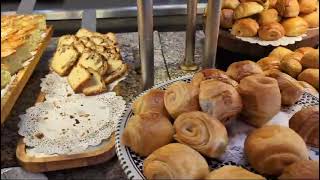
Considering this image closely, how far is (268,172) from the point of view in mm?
437

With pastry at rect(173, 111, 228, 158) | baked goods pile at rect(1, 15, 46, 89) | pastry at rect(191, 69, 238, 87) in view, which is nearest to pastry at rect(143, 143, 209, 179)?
pastry at rect(173, 111, 228, 158)

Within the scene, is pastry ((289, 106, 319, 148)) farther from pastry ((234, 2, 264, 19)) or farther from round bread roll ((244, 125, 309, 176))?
pastry ((234, 2, 264, 19))

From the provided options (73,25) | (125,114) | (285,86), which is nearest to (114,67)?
(73,25)

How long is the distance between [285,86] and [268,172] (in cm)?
15

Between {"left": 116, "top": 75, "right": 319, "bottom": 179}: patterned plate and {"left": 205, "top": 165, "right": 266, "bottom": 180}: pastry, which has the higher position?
{"left": 205, "top": 165, "right": 266, "bottom": 180}: pastry

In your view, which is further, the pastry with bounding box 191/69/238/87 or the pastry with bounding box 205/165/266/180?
the pastry with bounding box 191/69/238/87

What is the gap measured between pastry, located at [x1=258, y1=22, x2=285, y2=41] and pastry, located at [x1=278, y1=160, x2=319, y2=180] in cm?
48

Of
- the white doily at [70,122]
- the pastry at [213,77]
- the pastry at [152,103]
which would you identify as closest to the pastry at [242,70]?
the pastry at [213,77]

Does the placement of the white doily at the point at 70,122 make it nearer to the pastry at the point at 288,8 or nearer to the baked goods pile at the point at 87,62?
the baked goods pile at the point at 87,62

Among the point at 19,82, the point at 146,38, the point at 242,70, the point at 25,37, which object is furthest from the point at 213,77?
the point at 25,37

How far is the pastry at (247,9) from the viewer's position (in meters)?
0.86

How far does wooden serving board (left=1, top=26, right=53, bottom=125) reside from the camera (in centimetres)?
35

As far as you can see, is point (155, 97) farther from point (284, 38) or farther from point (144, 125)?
point (284, 38)

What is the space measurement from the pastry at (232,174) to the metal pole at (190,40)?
1.60ft
